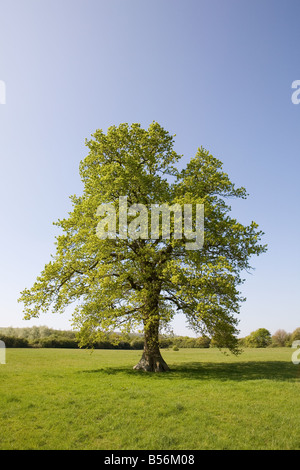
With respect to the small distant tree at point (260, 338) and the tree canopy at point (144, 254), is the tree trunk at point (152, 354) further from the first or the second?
the small distant tree at point (260, 338)

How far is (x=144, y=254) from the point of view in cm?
2338

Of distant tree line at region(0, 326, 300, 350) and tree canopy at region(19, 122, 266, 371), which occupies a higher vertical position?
tree canopy at region(19, 122, 266, 371)

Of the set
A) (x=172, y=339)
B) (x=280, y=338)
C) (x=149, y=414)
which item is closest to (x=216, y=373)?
(x=149, y=414)

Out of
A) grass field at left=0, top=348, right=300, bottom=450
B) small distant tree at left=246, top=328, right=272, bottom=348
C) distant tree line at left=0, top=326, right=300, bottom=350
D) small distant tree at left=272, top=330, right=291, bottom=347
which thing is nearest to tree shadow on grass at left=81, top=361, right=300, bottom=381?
grass field at left=0, top=348, right=300, bottom=450

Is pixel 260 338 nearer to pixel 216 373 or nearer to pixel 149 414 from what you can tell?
pixel 216 373

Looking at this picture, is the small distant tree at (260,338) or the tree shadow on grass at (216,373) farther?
the small distant tree at (260,338)

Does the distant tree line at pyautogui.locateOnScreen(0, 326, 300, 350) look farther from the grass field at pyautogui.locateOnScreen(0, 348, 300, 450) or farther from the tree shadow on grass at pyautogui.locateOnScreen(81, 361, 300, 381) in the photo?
the grass field at pyautogui.locateOnScreen(0, 348, 300, 450)

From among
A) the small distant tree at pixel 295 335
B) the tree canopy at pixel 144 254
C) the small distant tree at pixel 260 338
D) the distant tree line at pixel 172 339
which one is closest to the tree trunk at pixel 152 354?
the tree canopy at pixel 144 254

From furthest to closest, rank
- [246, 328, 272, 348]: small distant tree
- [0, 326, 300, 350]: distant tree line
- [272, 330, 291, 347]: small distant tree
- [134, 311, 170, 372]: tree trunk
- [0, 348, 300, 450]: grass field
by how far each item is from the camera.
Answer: [272, 330, 291, 347]: small distant tree < [246, 328, 272, 348]: small distant tree < [0, 326, 300, 350]: distant tree line < [134, 311, 170, 372]: tree trunk < [0, 348, 300, 450]: grass field

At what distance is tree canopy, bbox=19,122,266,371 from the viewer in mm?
21391

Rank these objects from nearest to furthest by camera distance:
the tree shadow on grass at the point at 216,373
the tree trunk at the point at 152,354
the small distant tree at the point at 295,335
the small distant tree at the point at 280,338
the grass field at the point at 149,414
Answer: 1. the grass field at the point at 149,414
2. the tree shadow on grass at the point at 216,373
3. the tree trunk at the point at 152,354
4. the small distant tree at the point at 295,335
5. the small distant tree at the point at 280,338

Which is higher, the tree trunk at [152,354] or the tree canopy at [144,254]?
the tree canopy at [144,254]

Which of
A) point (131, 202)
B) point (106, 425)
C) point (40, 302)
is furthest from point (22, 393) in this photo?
point (131, 202)

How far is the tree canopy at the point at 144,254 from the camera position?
2139 cm
